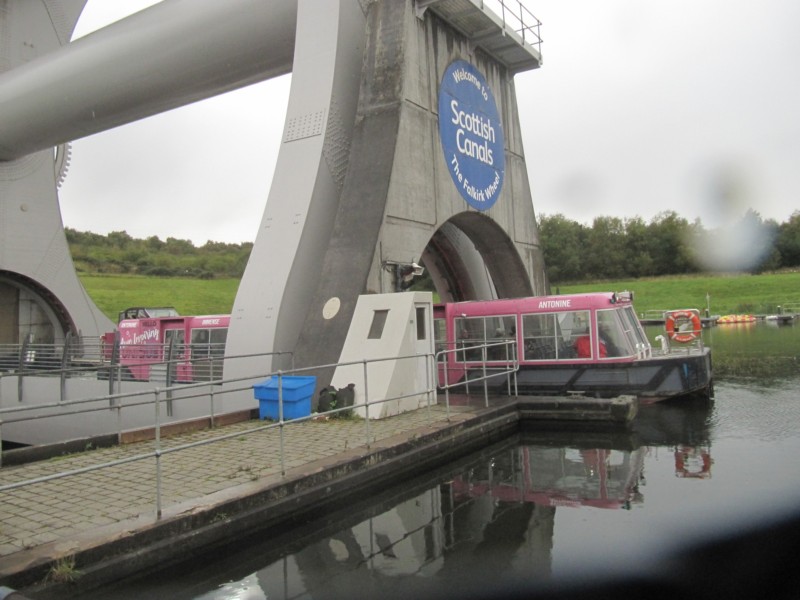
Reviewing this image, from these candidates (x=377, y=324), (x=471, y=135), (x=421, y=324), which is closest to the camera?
(x=377, y=324)

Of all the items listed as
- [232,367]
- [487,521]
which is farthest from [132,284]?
[487,521]

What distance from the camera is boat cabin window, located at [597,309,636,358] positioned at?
517 inches

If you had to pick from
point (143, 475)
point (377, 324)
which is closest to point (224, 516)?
point (143, 475)

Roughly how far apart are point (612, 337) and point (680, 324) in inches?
154

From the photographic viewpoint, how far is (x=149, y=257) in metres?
67.2

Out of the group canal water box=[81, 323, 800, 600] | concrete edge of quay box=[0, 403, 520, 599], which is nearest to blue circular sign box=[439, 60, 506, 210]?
canal water box=[81, 323, 800, 600]

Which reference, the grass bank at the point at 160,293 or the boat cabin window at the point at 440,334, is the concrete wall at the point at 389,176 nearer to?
the boat cabin window at the point at 440,334

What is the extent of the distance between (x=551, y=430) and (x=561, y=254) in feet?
227

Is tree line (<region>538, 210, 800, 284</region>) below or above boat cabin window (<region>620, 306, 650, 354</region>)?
above

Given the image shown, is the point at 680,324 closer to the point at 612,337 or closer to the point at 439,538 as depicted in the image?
the point at 612,337

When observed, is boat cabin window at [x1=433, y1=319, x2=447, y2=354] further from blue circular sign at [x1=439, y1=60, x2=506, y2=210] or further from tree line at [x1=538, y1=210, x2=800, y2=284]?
tree line at [x1=538, y1=210, x2=800, y2=284]

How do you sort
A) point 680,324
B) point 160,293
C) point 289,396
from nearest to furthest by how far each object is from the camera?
point 289,396
point 680,324
point 160,293

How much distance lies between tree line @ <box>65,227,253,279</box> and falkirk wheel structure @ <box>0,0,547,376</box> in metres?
39.9

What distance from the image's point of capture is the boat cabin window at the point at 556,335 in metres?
13.4
